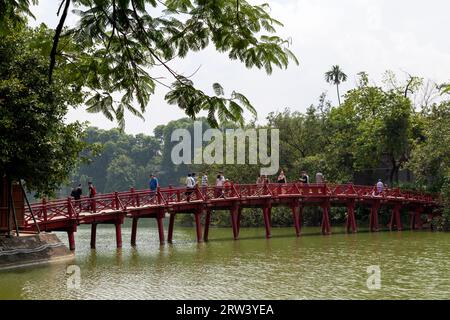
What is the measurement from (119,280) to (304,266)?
21.6 ft

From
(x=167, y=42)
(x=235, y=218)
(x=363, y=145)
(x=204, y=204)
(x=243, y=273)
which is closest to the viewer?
(x=167, y=42)

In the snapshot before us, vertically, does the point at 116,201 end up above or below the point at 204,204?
above

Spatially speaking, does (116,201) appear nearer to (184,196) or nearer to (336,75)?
(184,196)

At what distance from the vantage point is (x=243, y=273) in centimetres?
1984

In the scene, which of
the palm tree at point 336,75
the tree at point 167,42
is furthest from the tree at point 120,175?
the tree at point 167,42

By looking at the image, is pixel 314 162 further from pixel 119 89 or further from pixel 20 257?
pixel 119 89

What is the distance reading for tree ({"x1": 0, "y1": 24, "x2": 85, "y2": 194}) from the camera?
1958 centimetres

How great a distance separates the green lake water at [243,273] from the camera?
16.0 m

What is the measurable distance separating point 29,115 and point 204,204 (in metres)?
13.7

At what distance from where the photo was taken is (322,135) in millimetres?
53844

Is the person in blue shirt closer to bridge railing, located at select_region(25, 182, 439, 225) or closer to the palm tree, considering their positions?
bridge railing, located at select_region(25, 182, 439, 225)

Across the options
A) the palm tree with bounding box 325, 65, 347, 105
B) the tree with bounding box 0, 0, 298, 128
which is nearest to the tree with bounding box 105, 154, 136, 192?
the palm tree with bounding box 325, 65, 347, 105

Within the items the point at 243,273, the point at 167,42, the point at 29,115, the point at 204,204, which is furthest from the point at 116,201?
the point at 167,42
